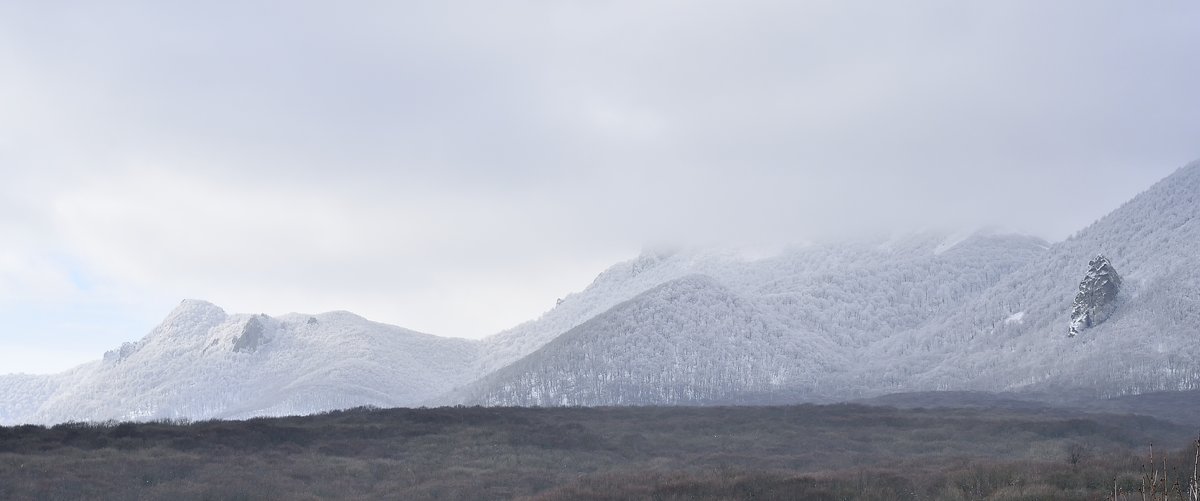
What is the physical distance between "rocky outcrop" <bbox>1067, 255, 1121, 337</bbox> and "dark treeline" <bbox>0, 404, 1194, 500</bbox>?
62.1m

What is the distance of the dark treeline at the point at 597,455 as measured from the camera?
33625 mm

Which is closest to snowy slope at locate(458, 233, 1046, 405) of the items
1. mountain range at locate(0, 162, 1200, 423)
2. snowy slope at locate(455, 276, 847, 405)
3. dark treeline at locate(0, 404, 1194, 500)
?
snowy slope at locate(455, 276, 847, 405)

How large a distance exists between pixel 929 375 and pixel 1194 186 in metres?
53.4

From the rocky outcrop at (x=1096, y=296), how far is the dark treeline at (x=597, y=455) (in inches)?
2446

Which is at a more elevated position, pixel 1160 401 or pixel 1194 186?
pixel 1194 186

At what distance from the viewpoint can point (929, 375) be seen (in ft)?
484

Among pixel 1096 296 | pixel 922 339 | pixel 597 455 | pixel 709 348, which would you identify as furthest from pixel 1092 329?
pixel 597 455

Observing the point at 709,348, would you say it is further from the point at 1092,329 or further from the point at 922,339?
the point at 1092,329

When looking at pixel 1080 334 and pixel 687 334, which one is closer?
pixel 1080 334

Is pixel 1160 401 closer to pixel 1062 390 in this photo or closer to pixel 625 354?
pixel 1062 390

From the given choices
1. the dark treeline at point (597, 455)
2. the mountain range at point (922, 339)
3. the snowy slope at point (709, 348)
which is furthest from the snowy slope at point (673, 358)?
the dark treeline at point (597, 455)

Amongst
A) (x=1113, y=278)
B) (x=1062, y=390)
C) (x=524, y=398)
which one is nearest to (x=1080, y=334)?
(x=1113, y=278)

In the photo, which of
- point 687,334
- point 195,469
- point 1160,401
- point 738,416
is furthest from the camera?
point 687,334

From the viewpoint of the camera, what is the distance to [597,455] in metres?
51.3
